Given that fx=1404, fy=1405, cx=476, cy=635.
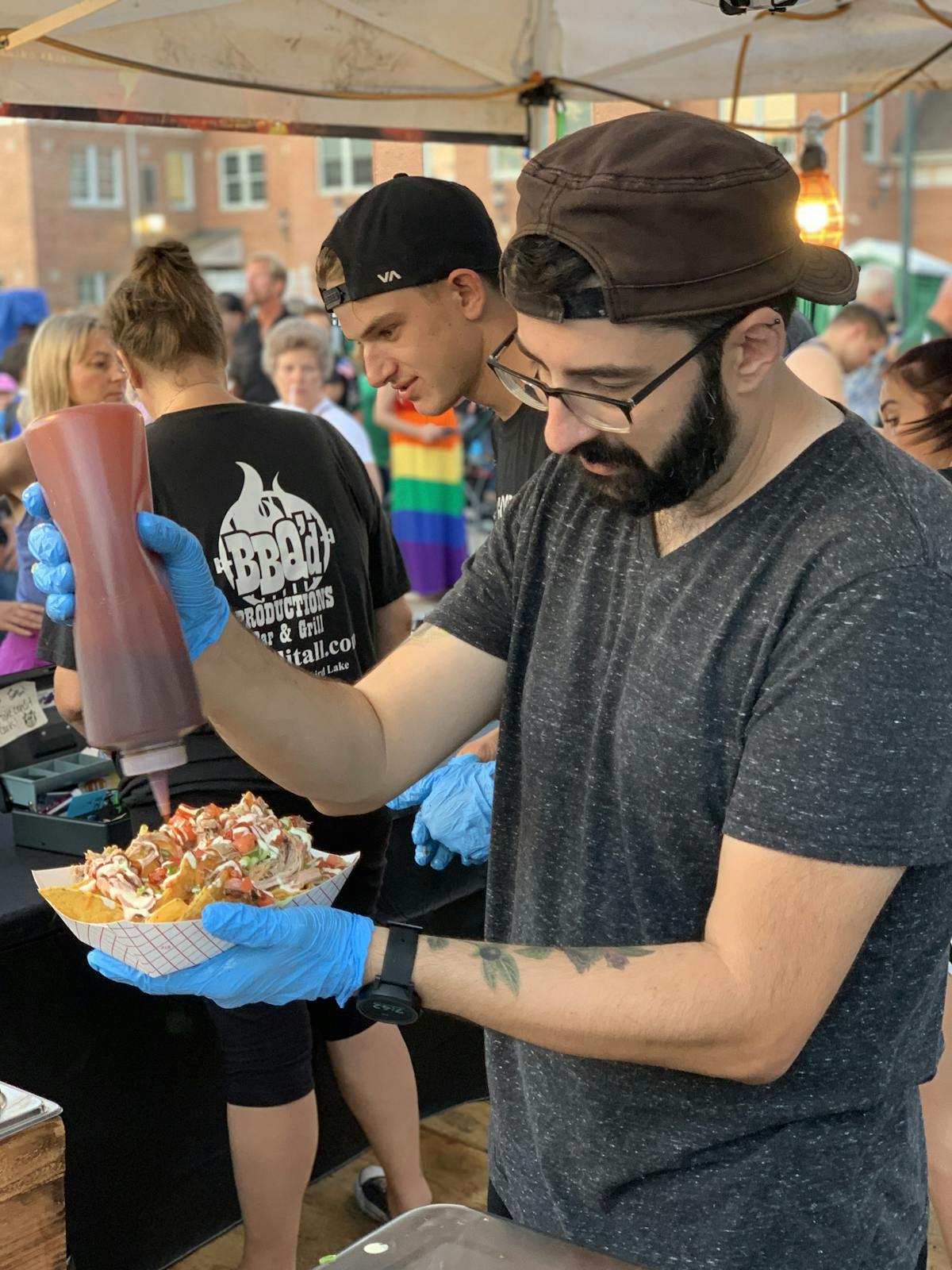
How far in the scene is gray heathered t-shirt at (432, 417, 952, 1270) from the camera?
112cm

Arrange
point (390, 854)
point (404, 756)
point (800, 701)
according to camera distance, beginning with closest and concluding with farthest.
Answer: point (800, 701) → point (404, 756) → point (390, 854)

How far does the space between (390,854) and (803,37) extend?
2619 millimetres

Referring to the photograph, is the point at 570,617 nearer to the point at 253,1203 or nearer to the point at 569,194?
the point at 569,194

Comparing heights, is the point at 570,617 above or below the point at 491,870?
above

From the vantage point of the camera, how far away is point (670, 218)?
1.15m

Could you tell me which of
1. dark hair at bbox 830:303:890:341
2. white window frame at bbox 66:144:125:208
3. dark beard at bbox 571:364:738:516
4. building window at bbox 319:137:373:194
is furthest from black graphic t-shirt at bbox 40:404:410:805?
white window frame at bbox 66:144:125:208

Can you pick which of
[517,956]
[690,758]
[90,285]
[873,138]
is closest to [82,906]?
[517,956]

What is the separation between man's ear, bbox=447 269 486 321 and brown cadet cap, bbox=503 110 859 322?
3.92 feet

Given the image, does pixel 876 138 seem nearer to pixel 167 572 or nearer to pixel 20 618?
pixel 20 618

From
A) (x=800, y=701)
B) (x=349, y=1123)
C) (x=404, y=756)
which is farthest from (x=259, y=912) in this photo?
(x=349, y=1123)

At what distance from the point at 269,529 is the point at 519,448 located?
0.48 metres

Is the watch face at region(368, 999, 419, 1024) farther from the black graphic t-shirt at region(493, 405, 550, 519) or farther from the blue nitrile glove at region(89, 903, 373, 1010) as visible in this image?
the black graphic t-shirt at region(493, 405, 550, 519)

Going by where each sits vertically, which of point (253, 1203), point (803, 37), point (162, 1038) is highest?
point (803, 37)

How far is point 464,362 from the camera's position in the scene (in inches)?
98.0
